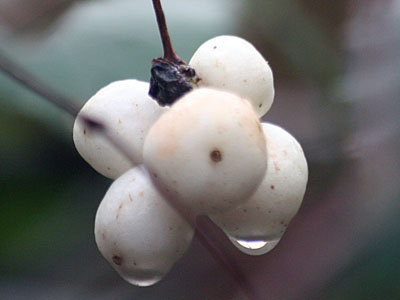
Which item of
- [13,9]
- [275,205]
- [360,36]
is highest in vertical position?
[13,9]

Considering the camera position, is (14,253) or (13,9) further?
(13,9)

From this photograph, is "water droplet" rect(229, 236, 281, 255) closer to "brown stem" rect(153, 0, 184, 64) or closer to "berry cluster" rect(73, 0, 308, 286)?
"berry cluster" rect(73, 0, 308, 286)

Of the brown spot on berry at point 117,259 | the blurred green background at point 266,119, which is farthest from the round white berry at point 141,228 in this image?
the blurred green background at point 266,119

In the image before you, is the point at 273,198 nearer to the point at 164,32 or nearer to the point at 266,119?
the point at 164,32

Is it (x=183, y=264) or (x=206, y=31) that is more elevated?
(x=206, y=31)

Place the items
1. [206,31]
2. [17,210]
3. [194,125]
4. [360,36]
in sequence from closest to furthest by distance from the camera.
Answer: [194,125] → [17,210] → [206,31] → [360,36]

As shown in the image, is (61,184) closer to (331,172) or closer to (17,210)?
(17,210)

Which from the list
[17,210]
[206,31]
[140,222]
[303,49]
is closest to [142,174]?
[140,222]
